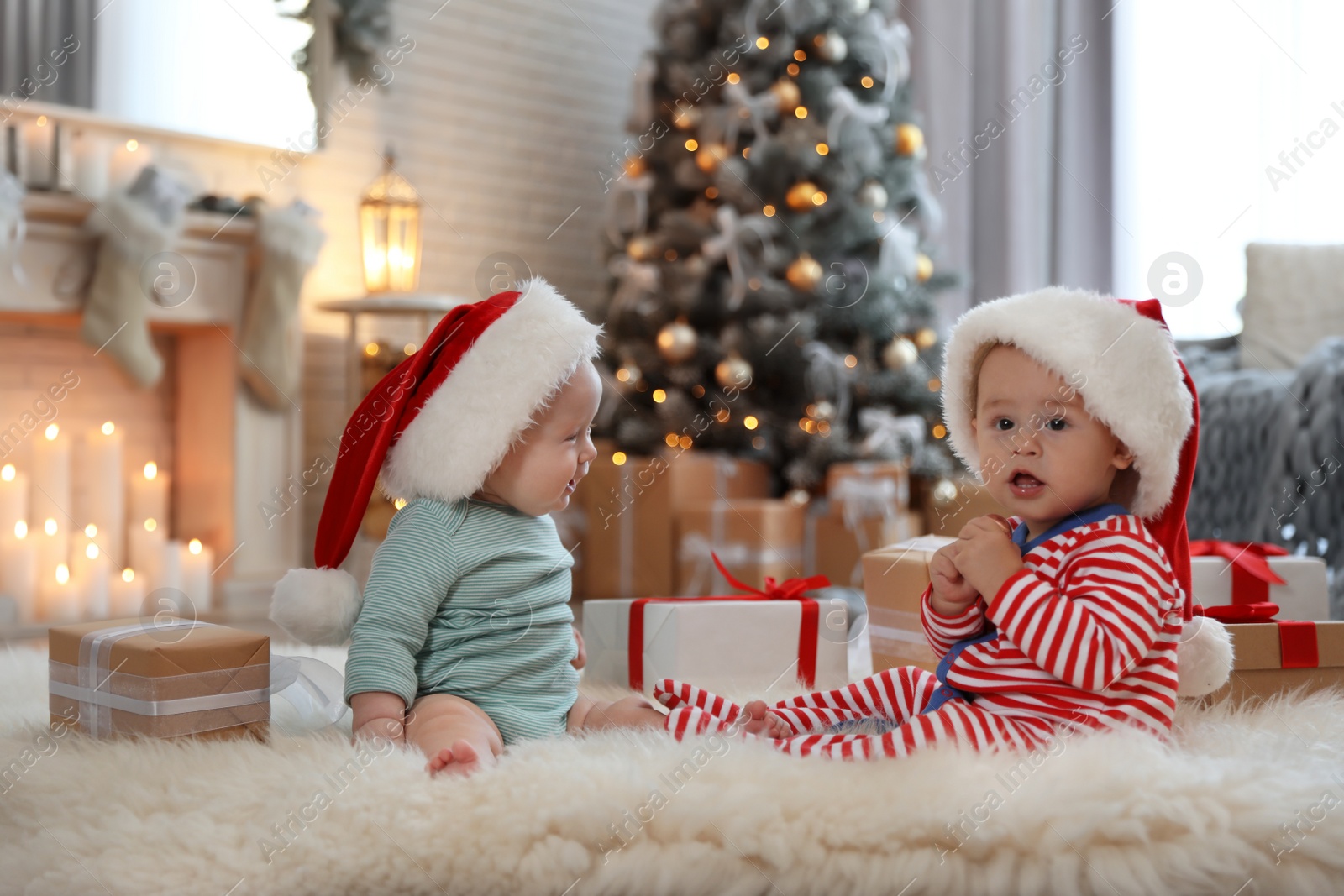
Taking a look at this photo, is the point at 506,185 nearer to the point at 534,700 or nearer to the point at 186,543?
the point at 186,543

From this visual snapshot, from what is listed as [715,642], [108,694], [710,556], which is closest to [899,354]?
[710,556]

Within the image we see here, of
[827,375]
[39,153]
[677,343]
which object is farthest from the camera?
[677,343]

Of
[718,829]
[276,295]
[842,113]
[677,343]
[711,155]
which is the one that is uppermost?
[842,113]

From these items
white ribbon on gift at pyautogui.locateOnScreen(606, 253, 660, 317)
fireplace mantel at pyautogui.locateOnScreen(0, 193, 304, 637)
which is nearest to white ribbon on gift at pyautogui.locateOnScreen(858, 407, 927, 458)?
white ribbon on gift at pyautogui.locateOnScreen(606, 253, 660, 317)

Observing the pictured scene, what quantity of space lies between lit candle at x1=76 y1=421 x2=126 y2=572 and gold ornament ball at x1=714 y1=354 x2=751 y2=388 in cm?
165

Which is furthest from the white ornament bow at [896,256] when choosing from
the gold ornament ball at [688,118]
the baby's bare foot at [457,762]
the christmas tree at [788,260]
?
the baby's bare foot at [457,762]

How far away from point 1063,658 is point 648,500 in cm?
223

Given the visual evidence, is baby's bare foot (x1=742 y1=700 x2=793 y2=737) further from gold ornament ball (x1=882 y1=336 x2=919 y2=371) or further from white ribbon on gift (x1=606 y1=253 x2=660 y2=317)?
white ribbon on gift (x1=606 y1=253 x2=660 y2=317)

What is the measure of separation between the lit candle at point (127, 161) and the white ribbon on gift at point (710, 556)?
1.77 metres

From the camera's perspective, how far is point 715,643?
1494mm

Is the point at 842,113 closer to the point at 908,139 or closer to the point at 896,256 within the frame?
the point at 908,139

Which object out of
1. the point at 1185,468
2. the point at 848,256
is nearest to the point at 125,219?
the point at 848,256

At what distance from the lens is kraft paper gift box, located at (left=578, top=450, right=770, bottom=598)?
316cm

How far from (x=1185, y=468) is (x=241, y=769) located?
987mm
